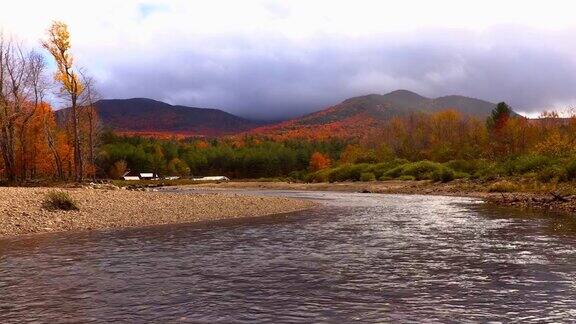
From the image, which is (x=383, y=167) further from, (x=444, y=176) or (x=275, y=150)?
(x=275, y=150)

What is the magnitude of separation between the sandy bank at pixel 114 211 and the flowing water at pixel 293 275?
9.45 ft

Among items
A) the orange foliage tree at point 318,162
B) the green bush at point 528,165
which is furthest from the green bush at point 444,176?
the orange foliage tree at point 318,162

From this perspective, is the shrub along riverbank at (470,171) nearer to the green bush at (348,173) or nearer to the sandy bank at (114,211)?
the green bush at (348,173)

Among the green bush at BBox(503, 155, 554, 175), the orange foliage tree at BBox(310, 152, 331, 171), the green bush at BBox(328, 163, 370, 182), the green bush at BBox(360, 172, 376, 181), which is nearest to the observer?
the green bush at BBox(503, 155, 554, 175)

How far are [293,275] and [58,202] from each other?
20.3 metres

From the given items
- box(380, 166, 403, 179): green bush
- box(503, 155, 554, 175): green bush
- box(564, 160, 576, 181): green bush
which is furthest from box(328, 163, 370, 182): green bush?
box(564, 160, 576, 181): green bush

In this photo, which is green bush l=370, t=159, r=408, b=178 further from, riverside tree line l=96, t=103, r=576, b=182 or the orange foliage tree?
the orange foliage tree

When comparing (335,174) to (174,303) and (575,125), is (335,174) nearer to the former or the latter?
(575,125)

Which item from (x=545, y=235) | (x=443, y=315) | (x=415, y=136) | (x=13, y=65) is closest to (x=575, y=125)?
(x=415, y=136)

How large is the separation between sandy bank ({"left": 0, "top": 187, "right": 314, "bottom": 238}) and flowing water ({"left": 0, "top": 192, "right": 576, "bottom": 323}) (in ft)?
9.45

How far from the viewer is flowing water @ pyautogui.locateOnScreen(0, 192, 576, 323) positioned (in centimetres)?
1081

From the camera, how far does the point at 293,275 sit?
14.6m

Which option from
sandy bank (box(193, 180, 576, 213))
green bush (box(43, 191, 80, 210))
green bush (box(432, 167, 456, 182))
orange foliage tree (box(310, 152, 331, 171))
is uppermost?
orange foliage tree (box(310, 152, 331, 171))

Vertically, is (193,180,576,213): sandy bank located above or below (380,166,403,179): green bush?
below
